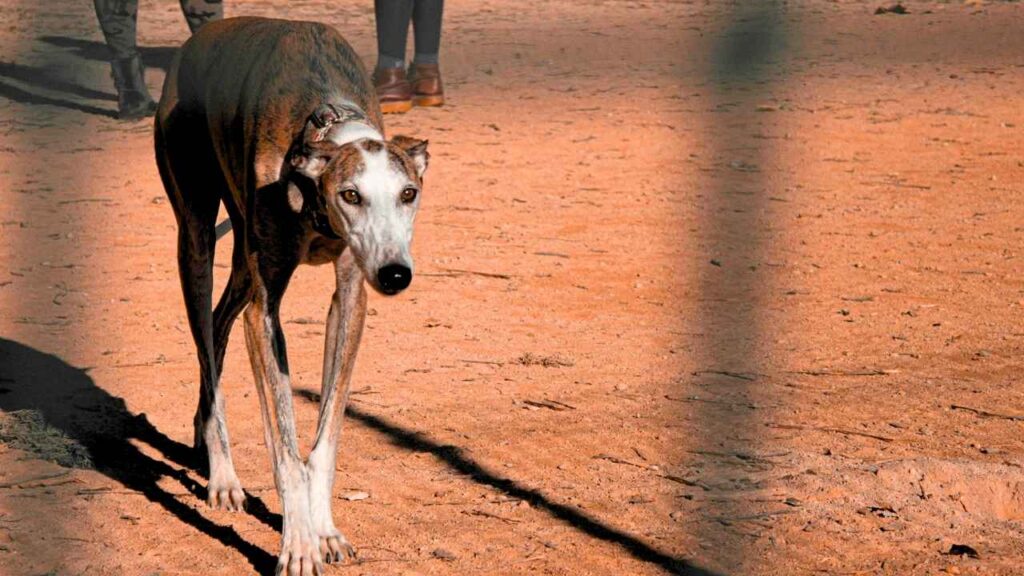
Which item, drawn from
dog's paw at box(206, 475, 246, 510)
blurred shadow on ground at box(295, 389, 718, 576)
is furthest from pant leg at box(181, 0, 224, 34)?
dog's paw at box(206, 475, 246, 510)

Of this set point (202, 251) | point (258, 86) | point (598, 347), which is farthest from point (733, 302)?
Result: point (258, 86)

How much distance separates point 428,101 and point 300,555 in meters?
5.92

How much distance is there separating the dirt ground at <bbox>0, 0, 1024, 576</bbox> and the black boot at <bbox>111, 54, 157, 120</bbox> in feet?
0.42

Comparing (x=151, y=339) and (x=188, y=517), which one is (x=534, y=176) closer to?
(x=151, y=339)

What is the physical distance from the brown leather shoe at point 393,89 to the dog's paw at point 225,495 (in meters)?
5.03

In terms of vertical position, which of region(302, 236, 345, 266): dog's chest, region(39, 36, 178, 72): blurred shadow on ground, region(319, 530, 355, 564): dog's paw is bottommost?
region(39, 36, 178, 72): blurred shadow on ground

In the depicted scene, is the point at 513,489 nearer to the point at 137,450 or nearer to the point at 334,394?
the point at 334,394

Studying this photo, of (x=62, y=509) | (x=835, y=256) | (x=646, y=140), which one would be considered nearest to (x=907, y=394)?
(x=835, y=256)

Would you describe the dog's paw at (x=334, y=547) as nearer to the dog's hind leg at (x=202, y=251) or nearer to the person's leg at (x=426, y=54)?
the dog's hind leg at (x=202, y=251)

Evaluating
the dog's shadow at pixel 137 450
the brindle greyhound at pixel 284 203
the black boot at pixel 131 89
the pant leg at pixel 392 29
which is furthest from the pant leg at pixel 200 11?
the brindle greyhound at pixel 284 203

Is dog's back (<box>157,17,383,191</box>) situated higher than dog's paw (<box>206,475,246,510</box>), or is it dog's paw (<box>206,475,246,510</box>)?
dog's back (<box>157,17,383,191</box>)

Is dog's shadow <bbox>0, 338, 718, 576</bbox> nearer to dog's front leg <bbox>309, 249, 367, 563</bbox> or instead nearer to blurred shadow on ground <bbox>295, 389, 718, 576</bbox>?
blurred shadow on ground <bbox>295, 389, 718, 576</bbox>

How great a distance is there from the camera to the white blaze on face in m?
3.17

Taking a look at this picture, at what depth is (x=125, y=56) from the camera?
28.3 ft
